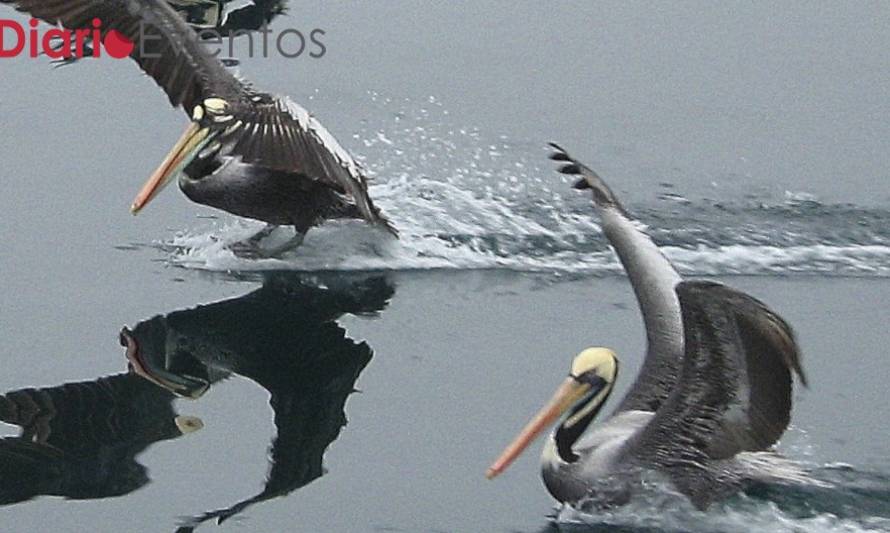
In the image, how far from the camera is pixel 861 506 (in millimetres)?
6855

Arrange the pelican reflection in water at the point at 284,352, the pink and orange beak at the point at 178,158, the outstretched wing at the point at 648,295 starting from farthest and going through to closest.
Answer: the pink and orange beak at the point at 178,158 → the pelican reflection in water at the point at 284,352 → the outstretched wing at the point at 648,295

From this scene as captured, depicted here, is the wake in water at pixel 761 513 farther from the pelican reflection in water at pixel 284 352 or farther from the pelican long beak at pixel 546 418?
the pelican reflection in water at pixel 284 352

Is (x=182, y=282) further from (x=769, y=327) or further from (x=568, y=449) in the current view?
(x=769, y=327)

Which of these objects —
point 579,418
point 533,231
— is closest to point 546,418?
point 579,418

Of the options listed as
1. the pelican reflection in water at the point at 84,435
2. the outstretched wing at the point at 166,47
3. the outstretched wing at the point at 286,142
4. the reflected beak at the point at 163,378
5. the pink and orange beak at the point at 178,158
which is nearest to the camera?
the pelican reflection in water at the point at 84,435

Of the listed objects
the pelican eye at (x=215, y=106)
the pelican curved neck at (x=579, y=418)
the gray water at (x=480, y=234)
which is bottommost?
the gray water at (x=480, y=234)

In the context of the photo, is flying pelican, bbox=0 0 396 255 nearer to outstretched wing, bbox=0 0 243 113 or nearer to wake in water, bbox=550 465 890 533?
outstretched wing, bbox=0 0 243 113

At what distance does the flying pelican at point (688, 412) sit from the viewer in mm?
6383

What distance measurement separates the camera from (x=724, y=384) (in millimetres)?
6598

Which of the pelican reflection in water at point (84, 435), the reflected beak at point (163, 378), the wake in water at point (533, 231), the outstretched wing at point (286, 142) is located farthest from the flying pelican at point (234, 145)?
the pelican reflection in water at point (84, 435)

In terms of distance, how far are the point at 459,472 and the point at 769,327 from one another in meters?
1.35

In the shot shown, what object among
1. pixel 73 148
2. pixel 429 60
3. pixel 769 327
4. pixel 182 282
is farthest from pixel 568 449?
pixel 429 60

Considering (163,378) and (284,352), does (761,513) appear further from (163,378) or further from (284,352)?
(163,378)

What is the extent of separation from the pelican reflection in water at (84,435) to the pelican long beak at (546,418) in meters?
1.26
